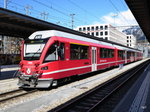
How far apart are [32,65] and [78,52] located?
3.96 meters

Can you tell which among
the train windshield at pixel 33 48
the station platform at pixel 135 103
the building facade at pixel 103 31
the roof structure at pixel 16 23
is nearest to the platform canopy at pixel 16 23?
the roof structure at pixel 16 23

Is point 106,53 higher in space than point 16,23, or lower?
lower

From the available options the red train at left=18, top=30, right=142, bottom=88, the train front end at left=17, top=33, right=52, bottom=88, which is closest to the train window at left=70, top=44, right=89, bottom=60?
the red train at left=18, top=30, right=142, bottom=88

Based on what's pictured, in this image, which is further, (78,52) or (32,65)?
(78,52)

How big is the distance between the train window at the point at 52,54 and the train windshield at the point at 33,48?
0.42 m

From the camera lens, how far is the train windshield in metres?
9.56

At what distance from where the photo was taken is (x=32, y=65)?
9.37 metres

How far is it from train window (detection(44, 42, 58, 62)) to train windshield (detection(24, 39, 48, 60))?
419mm

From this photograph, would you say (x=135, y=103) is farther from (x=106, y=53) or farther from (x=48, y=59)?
(x=106, y=53)

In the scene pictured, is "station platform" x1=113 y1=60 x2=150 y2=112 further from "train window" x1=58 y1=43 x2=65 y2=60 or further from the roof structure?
the roof structure

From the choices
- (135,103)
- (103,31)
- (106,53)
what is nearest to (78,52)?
(135,103)

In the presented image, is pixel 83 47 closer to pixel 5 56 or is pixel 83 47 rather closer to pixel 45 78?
pixel 45 78

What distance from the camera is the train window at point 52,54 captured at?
949 cm

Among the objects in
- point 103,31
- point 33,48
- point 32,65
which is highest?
point 103,31
